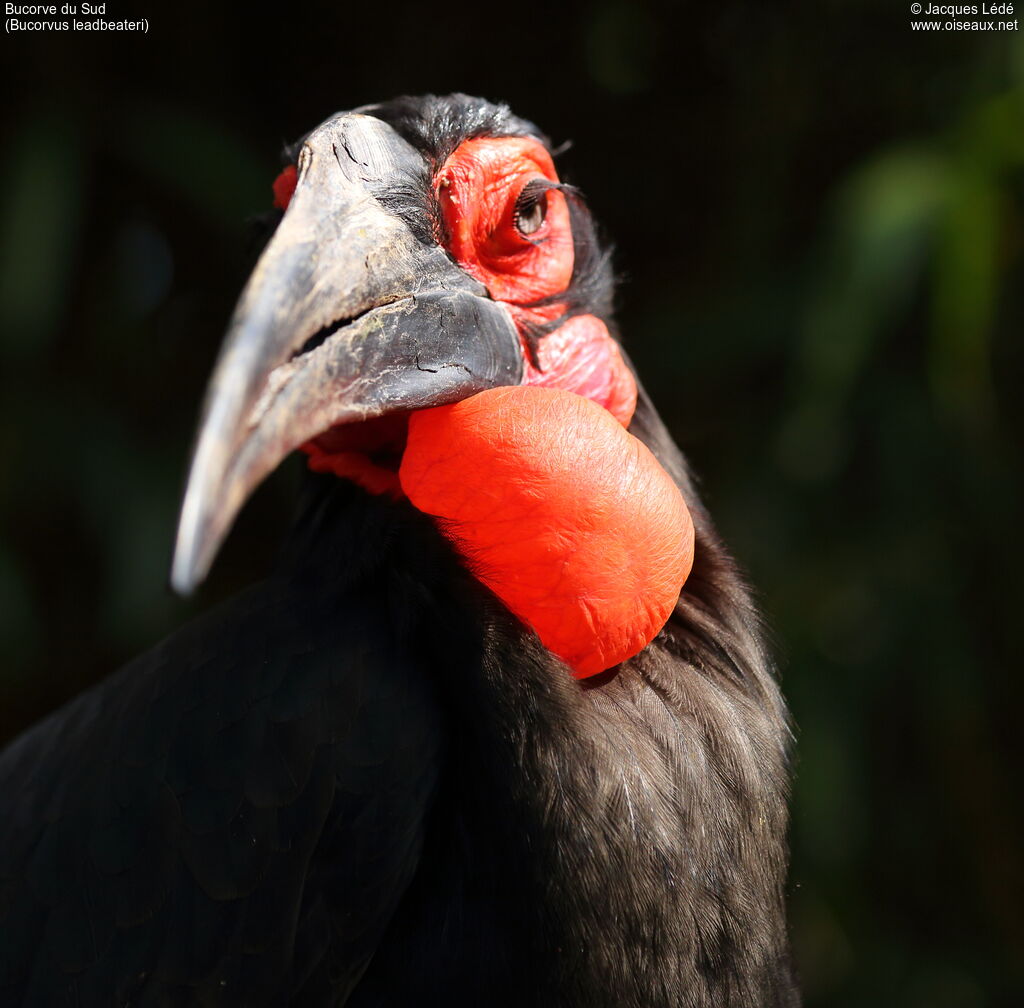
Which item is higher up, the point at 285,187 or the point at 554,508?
the point at 285,187

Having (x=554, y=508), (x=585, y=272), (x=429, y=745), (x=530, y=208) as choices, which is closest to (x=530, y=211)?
(x=530, y=208)

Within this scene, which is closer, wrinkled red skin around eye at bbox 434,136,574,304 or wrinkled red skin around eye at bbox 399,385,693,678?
wrinkled red skin around eye at bbox 399,385,693,678

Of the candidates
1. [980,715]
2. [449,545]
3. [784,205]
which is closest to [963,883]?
[980,715]

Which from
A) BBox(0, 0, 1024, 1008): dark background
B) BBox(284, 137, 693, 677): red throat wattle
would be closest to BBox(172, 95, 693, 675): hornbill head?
BBox(284, 137, 693, 677): red throat wattle

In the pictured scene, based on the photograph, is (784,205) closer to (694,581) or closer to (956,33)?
(956,33)

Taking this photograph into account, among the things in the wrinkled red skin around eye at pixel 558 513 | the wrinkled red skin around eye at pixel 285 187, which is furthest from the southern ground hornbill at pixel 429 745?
the wrinkled red skin around eye at pixel 285 187

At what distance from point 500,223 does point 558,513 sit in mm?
426

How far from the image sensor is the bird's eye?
1.52m

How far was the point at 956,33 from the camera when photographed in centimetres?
290

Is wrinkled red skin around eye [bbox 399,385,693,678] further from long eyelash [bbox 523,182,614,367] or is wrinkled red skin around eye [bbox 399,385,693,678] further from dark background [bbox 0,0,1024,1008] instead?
dark background [bbox 0,0,1024,1008]

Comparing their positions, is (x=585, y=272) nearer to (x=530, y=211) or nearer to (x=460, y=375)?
(x=530, y=211)

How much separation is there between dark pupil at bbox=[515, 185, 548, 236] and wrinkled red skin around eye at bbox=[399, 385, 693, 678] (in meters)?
0.31

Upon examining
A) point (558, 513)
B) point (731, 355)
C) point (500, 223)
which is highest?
point (500, 223)

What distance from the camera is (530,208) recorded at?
5.05ft
